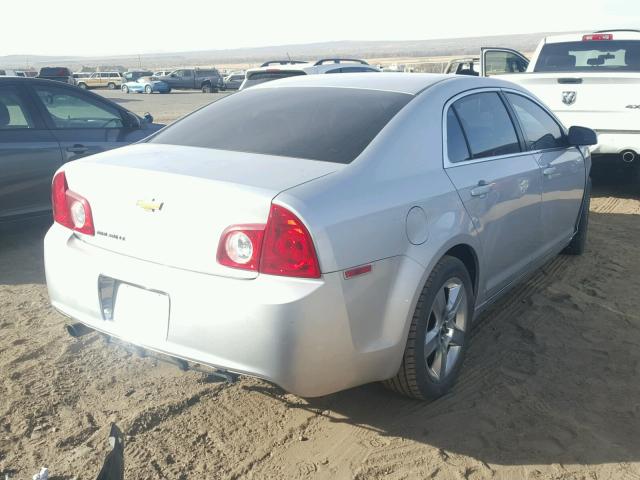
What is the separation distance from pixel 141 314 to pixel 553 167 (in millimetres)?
3054

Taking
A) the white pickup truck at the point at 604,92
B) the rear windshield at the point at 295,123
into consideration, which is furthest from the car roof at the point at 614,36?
the rear windshield at the point at 295,123

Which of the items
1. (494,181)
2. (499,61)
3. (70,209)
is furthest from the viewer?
(499,61)

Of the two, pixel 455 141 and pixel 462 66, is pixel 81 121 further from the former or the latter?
pixel 462 66

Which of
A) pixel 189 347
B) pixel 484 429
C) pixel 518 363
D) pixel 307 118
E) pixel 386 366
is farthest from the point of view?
pixel 518 363

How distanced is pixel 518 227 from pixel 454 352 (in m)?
1.01

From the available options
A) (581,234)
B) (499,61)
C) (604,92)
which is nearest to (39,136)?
(581,234)

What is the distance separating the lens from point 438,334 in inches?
130

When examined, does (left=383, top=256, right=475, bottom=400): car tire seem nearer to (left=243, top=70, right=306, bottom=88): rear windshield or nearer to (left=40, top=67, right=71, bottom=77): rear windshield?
(left=243, top=70, right=306, bottom=88): rear windshield

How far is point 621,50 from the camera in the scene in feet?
28.8

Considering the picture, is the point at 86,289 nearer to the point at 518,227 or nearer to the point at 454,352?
the point at 454,352

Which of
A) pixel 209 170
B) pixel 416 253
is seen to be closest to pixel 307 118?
pixel 209 170

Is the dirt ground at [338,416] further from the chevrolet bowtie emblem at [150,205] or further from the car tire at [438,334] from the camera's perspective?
the chevrolet bowtie emblem at [150,205]

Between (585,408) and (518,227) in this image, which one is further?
(518,227)

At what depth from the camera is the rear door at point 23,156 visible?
5633 millimetres
